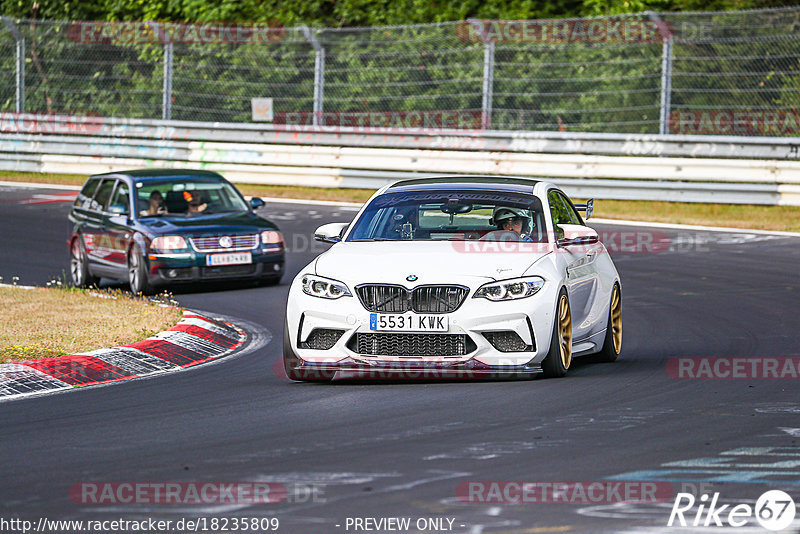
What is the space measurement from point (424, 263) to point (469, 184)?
1.61 meters

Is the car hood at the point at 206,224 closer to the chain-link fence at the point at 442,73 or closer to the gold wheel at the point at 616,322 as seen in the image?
the gold wheel at the point at 616,322

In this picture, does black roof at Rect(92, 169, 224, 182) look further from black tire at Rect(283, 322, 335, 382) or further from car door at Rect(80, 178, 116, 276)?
black tire at Rect(283, 322, 335, 382)

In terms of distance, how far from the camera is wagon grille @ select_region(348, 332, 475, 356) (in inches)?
363

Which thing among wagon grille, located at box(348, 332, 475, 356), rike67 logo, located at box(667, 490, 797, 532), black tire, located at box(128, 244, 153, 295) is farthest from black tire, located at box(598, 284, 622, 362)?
A: black tire, located at box(128, 244, 153, 295)

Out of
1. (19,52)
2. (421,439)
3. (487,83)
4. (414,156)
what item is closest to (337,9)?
(19,52)

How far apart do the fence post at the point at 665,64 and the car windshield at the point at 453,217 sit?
43.1 ft

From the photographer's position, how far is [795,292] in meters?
15.0

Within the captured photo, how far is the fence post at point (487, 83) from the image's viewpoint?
973 inches

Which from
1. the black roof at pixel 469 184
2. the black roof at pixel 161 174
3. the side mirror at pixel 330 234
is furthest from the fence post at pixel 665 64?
the side mirror at pixel 330 234

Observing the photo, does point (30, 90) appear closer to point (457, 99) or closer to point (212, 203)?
point (457, 99)

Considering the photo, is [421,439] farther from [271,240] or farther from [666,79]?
[666,79]

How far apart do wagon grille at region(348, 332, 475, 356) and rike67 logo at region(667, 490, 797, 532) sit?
10.7 feet

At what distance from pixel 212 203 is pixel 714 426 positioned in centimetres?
1078

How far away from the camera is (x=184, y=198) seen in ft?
57.2
